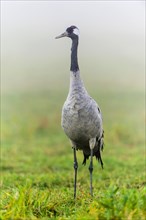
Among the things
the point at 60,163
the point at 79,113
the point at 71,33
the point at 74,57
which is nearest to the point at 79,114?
the point at 79,113

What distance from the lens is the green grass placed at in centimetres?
648

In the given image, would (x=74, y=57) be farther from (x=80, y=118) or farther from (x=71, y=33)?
(x=80, y=118)

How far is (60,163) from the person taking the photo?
13.8 metres

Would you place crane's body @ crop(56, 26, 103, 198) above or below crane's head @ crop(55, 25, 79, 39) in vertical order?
below

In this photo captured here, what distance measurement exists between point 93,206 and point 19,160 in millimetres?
7942

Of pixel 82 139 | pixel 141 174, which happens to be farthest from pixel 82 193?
pixel 141 174

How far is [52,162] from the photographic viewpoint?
46.0 ft

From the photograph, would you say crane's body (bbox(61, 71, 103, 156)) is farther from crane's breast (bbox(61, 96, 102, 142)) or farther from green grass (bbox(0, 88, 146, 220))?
green grass (bbox(0, 88, 146, 220))

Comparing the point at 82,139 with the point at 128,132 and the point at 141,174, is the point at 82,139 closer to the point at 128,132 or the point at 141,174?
the point at 141,174

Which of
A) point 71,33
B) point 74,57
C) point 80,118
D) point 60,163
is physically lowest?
point 60,163

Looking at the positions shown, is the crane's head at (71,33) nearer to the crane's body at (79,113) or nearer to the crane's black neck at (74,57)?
the crane's black neck at (74,57)

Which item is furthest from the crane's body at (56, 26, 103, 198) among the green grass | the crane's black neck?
the green grass

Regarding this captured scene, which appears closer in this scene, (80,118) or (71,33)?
(80,118)

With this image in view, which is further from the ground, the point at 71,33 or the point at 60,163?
the point at 71,33
